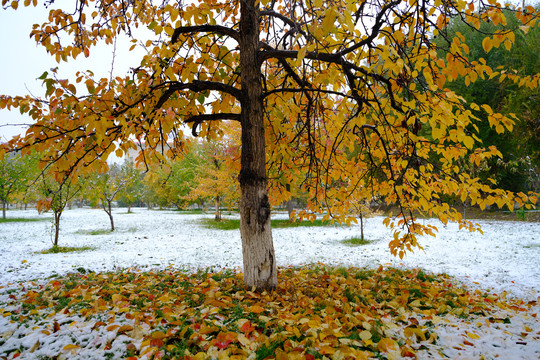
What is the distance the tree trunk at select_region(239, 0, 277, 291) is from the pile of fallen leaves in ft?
0.94

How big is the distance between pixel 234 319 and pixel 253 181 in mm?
1458

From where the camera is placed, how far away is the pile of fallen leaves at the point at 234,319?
2.02 meters

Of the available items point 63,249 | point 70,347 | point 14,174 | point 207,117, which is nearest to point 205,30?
point 207,117

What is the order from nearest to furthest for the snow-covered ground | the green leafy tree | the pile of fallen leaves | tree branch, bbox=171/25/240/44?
1. the pile of fallen leaves
2. the snow-covered ground
3. tree branch, bbox=171/25/240/44
4. the green leafy tree

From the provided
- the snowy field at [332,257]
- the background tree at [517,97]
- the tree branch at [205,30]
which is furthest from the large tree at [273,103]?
the background tree at [517,97]

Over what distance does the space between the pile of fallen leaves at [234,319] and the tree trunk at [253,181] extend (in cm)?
29

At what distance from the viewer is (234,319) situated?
254cm

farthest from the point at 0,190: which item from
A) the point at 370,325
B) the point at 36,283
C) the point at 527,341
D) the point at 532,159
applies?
the point at 532,159

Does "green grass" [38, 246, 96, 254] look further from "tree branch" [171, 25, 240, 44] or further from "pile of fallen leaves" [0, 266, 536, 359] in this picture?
"tree branch" [171, 25, 240, 44]

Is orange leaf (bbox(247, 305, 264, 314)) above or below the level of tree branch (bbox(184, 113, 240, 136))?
below

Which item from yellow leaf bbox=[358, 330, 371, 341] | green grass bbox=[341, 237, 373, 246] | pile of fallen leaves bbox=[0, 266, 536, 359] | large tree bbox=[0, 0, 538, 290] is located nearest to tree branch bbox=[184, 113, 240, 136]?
large tree bbox=[0, 0, 538, 290]

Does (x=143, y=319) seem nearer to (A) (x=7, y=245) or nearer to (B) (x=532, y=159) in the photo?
(A) (x=7, y=245)

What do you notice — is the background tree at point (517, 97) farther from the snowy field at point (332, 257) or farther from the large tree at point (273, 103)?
the large tree at point (273, 103)

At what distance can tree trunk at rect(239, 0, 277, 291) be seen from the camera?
317cm
